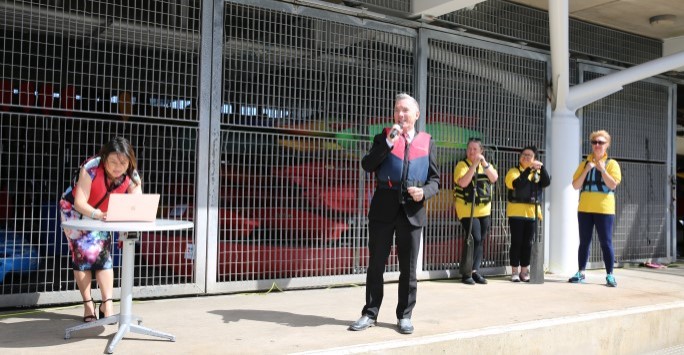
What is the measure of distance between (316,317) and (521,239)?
345 centimetres

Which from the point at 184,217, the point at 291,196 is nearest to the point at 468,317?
the point at 291,196

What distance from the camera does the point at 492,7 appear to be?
8.27 m

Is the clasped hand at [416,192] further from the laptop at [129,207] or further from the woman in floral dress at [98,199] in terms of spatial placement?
the woman in floral dress at [98,199]

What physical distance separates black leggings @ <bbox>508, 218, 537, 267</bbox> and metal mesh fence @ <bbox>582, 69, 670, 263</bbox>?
7.06 ft

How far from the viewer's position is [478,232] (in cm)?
740

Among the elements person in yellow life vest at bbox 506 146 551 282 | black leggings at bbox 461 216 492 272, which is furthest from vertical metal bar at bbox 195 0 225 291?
person in yellow life vest at bbox 506 146 551 282

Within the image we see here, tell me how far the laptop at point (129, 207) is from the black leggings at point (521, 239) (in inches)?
195

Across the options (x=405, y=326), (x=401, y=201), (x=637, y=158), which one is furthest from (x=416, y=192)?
(x=637, y=158)

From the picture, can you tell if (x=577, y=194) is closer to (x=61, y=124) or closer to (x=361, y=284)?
(x=361, y=284)

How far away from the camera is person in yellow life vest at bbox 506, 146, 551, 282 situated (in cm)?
759

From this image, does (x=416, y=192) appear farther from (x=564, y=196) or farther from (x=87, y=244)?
(x=564, y=196)

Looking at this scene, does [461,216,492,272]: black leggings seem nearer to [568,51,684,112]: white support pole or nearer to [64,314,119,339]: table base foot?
[568,51,684,112]: white support pole

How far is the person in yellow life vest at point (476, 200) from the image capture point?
24.1ft

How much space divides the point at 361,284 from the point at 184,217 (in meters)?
2.26
